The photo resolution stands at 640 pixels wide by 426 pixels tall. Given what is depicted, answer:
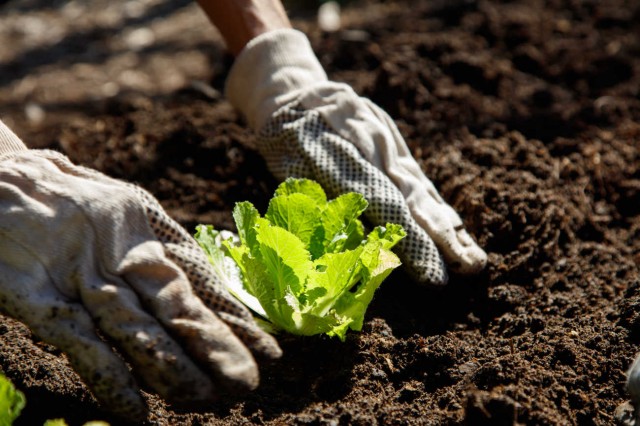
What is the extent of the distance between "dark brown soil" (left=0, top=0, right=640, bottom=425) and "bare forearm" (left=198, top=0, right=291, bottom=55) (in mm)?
473

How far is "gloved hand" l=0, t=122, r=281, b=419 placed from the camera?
1.70m

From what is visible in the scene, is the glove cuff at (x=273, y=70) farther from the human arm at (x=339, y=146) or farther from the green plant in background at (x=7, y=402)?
the green plant in background at (x=7, y=402)

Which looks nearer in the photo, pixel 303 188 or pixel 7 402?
pixel 7 402

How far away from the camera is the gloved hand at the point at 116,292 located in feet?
5.56

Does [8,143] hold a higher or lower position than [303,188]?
higher

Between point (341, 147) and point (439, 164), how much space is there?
58 cm

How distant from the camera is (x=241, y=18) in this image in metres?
2.84

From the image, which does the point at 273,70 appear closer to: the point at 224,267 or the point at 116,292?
the point at 224,267

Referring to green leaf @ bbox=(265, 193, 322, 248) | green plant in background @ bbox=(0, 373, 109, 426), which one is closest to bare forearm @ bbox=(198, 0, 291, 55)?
green leaf @ bbox=(265, 193, 322, 248)

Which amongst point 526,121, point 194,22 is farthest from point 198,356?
point 194,22

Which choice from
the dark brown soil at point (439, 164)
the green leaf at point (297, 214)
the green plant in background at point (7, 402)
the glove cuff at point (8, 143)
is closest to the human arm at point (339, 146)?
the dark brown soil at point (439, 164)

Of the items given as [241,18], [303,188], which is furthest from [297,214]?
[241,18]

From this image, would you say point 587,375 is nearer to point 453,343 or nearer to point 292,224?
point 453,343

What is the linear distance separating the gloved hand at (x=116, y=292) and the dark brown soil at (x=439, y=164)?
0.26 meters
